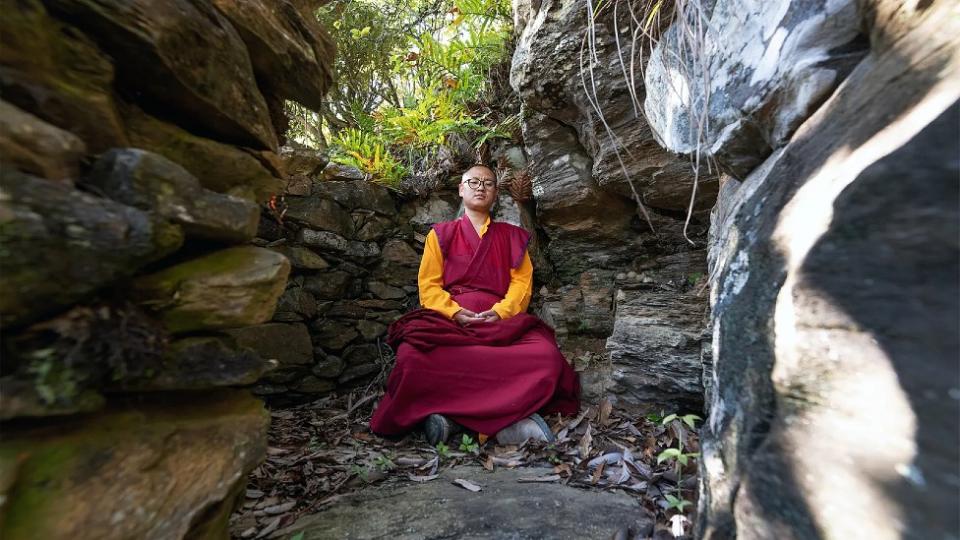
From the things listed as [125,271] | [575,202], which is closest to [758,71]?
[125,271]

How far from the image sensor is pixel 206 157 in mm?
1151

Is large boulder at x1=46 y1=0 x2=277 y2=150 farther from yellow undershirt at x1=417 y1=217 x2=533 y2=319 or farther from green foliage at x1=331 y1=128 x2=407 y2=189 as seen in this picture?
green foliage at x1=331 y1=128 x2=407 y2=189

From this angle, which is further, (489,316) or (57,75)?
(489,316)

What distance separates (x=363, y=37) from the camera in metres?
4.32

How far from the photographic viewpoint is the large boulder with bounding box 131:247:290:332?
91 centimetres

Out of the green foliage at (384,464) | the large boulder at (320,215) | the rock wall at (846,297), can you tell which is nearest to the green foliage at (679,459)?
the rock wall at (846,297)

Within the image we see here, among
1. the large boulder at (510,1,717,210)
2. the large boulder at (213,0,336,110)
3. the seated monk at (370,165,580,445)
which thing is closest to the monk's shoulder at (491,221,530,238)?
the seated monk at (370,165,580,445)

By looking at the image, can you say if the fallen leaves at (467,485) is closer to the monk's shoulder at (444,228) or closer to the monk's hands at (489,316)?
the monk's hands at (489,316)

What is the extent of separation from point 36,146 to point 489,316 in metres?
2.44

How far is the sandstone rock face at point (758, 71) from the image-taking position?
3.44 feet

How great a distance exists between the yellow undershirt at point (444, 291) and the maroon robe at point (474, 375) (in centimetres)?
14

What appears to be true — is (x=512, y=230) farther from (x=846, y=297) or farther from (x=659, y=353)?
(x=846, y=297)

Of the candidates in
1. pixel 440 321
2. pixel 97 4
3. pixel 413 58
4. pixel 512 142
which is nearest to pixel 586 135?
pixel 512 142

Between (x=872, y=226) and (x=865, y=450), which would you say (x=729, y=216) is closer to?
(x=872, y=226)
